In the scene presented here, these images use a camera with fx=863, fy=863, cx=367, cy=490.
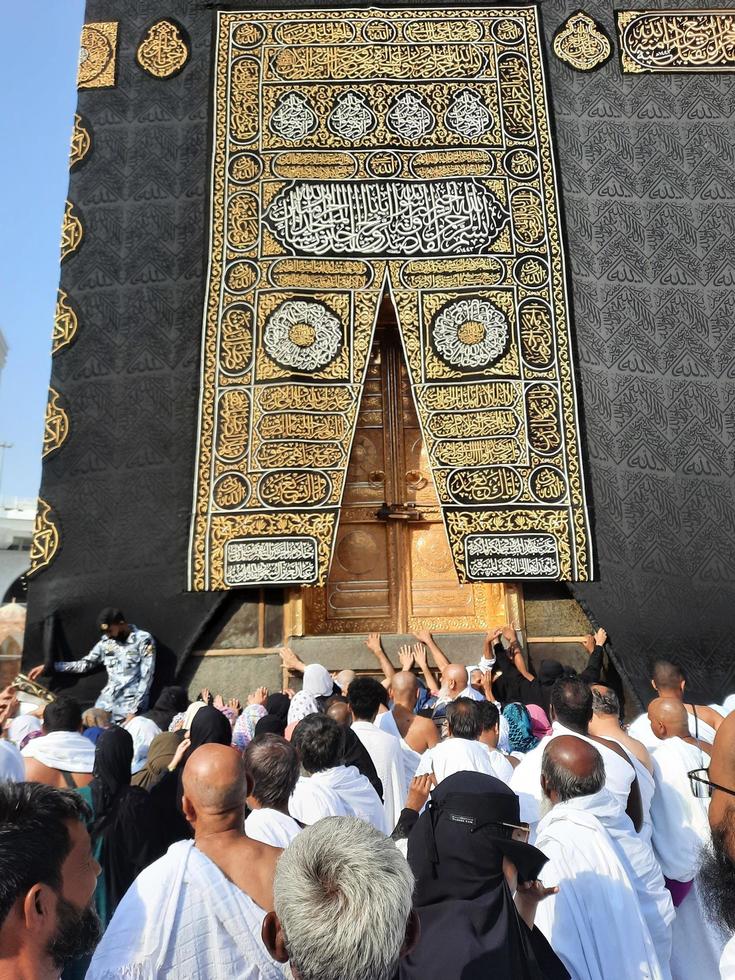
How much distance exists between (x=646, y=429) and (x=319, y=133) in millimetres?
3679

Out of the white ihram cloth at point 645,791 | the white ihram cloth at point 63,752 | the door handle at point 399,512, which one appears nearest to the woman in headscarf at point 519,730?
the white ihram cloth at point 645,791

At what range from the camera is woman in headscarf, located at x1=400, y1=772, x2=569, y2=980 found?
1383mm

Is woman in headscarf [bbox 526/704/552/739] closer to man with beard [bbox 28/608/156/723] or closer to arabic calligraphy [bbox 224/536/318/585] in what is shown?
arabic calligraphy [bbox 224/536/318/585]

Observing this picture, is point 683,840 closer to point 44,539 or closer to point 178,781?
point 178,781

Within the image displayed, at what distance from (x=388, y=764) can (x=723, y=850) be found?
1.88 m

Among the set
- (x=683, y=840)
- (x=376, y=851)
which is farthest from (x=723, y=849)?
(x=683, y=840)

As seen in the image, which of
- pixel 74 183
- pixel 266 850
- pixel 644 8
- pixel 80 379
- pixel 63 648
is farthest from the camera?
pixel 644 8

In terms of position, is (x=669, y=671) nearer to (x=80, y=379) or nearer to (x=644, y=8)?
(x=80, y=379)

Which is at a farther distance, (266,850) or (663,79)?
(663,79)

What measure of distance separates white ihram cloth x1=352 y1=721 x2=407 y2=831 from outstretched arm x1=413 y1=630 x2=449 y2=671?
3.16m

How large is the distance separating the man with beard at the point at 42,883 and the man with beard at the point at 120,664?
4946mm

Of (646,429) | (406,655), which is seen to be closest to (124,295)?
(406,655)

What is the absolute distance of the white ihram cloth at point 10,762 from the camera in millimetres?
2271

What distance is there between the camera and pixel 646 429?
671cm
